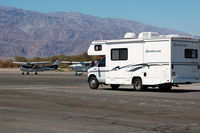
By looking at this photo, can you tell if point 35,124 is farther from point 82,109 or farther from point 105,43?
point 105,43

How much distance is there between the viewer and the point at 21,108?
15.3 m

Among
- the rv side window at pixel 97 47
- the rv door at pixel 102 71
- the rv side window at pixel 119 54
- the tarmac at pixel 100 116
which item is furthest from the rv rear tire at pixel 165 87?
the tarmac at pixel 100 116

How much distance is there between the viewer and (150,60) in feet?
75.0

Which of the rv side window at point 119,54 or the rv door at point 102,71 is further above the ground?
the rv side window at point 119,54

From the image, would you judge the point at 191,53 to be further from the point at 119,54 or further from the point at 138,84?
the point at 119,54

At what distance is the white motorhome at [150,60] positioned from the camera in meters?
22.2

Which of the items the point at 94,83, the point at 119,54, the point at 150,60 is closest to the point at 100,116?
the point at 150,60

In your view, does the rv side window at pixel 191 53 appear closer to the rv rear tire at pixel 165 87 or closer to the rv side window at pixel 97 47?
the rv rear tire at pixel 165 87

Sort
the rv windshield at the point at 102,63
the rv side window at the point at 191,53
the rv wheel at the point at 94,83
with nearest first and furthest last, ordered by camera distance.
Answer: the rv side window at the point at 191,53, the rv windshield at the point at 102,63, the rv wheel at the point at 94,83

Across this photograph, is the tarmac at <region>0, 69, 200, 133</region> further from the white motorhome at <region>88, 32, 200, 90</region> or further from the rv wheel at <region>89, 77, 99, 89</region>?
the rv wheel at <region>89, 77, 99, 89</region>

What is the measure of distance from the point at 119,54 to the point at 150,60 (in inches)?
81.6

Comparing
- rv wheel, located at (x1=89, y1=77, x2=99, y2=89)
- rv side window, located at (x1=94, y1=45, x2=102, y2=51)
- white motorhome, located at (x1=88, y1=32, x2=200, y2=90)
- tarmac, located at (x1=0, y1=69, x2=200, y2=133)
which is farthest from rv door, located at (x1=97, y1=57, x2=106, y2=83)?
tarmac, located at (x1=0, y1=69, x2=200, y2=133)

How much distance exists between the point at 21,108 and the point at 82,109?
2097 mm

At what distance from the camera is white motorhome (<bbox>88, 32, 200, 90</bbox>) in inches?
875
